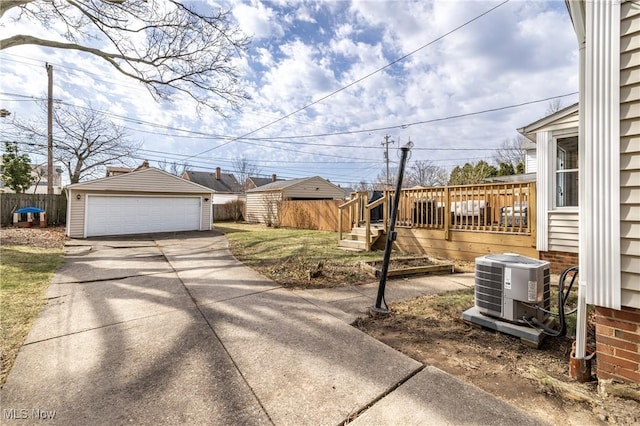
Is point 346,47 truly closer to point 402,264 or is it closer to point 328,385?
point 402,264

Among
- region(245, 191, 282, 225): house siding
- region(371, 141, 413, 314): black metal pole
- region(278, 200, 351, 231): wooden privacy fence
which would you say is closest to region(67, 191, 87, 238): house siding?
region(278, 200, 351, 231): wooden privacy fence

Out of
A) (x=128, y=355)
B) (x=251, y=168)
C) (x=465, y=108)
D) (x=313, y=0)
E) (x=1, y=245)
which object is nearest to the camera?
(x=128, y=355)

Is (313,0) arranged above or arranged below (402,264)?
above

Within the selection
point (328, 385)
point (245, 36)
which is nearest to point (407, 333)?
point (328, 385)

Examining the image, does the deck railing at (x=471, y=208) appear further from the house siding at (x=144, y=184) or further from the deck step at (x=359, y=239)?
the house siding at (x=144, y=184)

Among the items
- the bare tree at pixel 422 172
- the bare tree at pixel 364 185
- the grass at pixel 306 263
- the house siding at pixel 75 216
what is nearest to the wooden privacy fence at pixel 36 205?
the house siding at pixel 75 216

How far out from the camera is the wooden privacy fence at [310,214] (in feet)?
48.2

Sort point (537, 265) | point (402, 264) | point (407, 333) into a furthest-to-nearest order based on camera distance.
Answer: point (402, 264), point (407, 333), point (537, 265)

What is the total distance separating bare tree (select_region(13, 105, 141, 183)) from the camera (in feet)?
63.8

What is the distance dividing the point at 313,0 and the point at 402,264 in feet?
23.8

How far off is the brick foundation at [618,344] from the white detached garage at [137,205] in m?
15.1

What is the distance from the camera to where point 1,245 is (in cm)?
838

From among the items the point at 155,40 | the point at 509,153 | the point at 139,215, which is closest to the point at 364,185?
the point at 509,153

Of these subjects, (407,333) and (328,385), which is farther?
(407,333)
